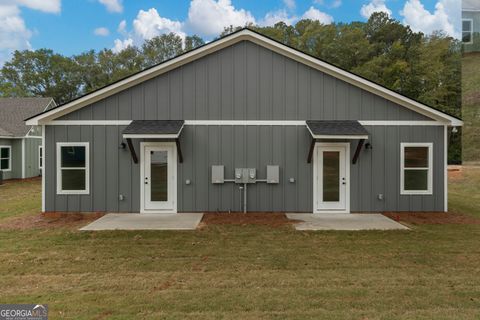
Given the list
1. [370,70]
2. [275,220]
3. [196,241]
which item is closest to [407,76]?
[370,70]

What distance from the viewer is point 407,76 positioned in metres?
30.6

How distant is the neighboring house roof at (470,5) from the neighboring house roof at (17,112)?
21.3m

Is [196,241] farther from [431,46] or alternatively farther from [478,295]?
[431,46]

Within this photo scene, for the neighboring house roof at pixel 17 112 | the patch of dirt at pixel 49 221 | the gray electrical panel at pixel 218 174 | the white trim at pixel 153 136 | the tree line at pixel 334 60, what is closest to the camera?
the patch of dirt at pixel 49 221

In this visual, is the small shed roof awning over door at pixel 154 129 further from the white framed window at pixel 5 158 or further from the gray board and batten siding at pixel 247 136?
the white framed window at pixel 5 158

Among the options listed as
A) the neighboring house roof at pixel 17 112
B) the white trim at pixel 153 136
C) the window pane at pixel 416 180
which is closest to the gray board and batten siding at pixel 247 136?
the window pane at pixel 416 180

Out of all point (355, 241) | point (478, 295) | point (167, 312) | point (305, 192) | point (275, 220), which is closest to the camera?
point (167, 312)

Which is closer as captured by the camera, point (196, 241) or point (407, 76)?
point (196, 241)

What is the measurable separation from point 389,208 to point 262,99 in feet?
16.5

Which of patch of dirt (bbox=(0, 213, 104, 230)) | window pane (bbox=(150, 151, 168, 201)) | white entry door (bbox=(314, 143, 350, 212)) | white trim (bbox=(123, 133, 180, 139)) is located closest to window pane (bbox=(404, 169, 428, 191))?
white entry door (bbox=(314, 143, 350, 212))

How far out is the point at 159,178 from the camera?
971 cm

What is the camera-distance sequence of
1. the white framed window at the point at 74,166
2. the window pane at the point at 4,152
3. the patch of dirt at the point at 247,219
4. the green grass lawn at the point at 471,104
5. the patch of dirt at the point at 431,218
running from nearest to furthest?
the green grass lawn at the point at 471,104 < the patch of dirt at the point at 247,219 < the patch of dirt at the point at 431,218 < the white framed window at the point at 74,166 < the window pane at the point at 4,152

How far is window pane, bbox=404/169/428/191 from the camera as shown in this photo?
31.9 feet

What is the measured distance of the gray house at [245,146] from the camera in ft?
31.6
